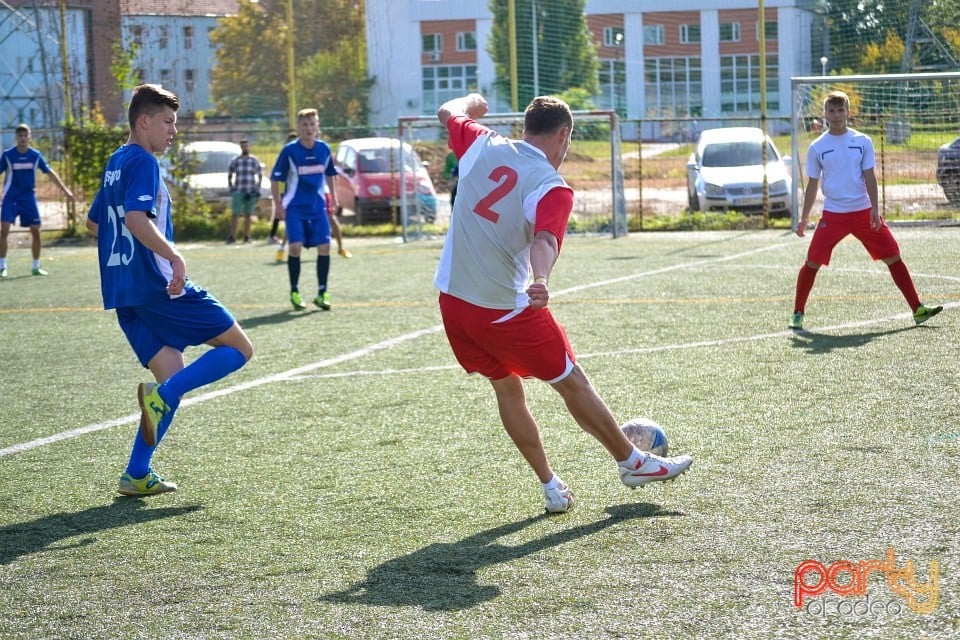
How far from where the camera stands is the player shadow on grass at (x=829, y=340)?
8.57 meters

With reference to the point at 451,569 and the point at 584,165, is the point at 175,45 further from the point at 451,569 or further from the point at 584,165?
the point at 451,569

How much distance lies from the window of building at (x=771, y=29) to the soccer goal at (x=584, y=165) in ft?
10.7

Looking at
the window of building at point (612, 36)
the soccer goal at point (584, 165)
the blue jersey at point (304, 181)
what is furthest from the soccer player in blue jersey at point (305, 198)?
the window of building at point (612, 36)

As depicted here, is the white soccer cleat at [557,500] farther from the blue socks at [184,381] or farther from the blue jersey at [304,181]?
the blue jersey at [304,181]

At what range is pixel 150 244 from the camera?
17.3 feet

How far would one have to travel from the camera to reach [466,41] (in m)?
27.8

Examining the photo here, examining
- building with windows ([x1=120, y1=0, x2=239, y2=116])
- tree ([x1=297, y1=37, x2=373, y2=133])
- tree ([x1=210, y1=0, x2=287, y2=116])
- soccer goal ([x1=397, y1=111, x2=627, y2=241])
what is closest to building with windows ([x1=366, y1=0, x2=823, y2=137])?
tree ([x1=297, y1=37, x2=373, y2=133])

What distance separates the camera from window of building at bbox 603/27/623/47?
79.9 feet

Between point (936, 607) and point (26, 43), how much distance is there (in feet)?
→ 79.9

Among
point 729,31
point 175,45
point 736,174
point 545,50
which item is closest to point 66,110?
point 175,45

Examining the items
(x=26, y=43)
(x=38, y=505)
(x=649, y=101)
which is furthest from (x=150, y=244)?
(x=26, y=43)

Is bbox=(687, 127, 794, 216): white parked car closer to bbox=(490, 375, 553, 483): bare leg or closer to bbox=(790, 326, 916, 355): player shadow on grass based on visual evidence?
bbox=(790, 326, 916, 355): player shadow on grass

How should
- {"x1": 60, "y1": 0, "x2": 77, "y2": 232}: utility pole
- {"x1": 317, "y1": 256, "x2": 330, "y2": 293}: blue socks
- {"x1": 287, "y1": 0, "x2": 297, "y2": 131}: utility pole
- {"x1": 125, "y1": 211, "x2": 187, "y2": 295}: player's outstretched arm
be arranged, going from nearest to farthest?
{"x1": 125, "y1": 211, "x2": 187, "y2": 295}: player's outstretched arm
{"x1": 317, "y1": 256, "x2": 330, "y2": 293}: blue socks
{"x1": 60, "y1": 0, "x2": 77, "y2": 232}: utility pole
{"x1": 287, "y1": 0, "x2": 297, "y2": 131}: utility pole

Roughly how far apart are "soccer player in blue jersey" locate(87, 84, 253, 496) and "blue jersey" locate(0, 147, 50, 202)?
11.6 meters
